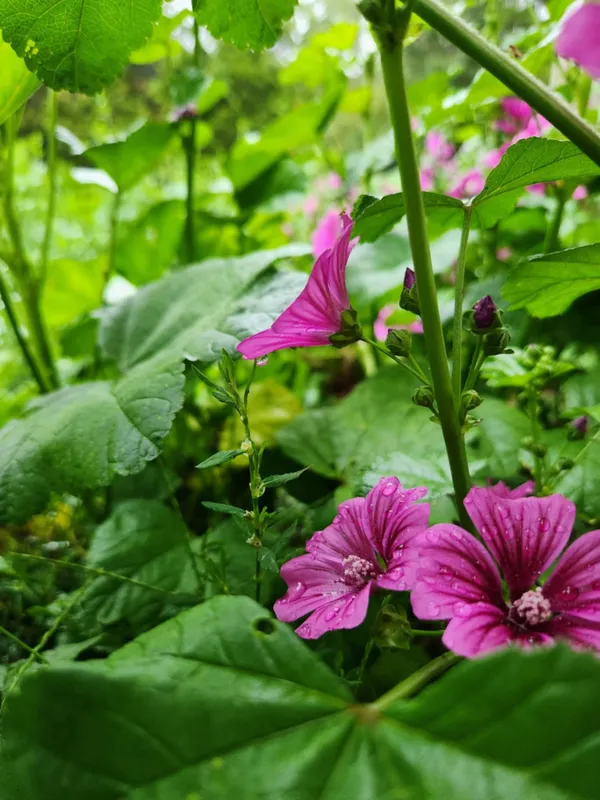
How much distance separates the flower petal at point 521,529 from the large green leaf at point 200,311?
0.97ft

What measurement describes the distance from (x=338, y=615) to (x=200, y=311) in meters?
0.45

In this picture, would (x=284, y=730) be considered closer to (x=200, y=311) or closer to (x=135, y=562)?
(x=135, y=562)

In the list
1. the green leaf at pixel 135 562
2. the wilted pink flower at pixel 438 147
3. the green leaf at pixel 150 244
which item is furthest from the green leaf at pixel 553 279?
the wilted pink flower at pixel 438 147

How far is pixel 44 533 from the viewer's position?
92 centimetres

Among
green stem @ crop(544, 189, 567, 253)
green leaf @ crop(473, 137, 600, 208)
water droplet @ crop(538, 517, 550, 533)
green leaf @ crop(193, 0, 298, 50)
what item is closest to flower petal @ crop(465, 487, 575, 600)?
water droplet @ crop(538, 517, 550, 533)

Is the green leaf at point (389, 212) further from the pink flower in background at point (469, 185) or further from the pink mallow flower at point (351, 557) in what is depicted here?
the pink flower in background at point (469, 185)

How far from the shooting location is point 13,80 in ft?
2.07

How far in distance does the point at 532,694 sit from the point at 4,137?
91 centimetres

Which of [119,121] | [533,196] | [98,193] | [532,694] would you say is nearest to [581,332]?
[533,196]

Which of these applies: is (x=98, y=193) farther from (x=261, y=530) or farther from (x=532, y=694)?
(x=532, y=694)

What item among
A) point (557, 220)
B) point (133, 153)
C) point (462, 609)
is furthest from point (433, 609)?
point (133, 153)

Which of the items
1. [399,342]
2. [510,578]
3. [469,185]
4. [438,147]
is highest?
[438,147]

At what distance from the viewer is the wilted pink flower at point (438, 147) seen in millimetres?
1499

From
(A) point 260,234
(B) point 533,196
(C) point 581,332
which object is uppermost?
(B) point 533,196
